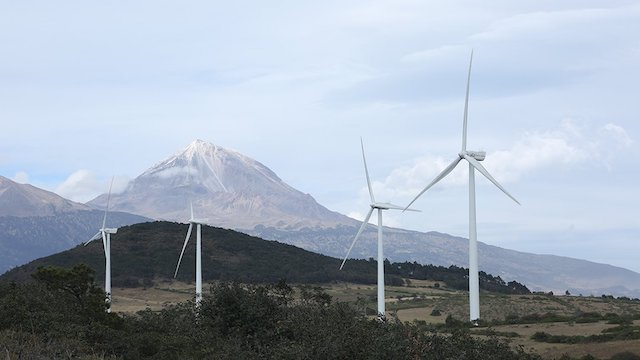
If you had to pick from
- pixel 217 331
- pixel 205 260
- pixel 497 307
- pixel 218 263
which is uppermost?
pixel 205 260

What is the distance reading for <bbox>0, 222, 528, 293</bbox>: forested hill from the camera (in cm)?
14688

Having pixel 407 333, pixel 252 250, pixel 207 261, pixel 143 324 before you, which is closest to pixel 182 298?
pixel 207 261

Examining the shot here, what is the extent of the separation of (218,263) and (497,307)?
76.3 metres

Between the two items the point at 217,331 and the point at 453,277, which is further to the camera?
the point at 453,277

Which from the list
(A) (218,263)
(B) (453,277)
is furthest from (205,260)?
(B) (453,277)

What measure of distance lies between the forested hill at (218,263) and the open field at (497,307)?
6.59 meters

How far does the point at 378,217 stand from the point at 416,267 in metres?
113

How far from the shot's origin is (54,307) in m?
44.8

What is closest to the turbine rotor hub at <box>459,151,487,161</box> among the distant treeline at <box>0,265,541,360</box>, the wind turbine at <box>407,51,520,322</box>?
the wind turbine at <box>407,51,520,322</box>

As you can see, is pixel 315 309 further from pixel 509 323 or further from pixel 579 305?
pixel 579 305

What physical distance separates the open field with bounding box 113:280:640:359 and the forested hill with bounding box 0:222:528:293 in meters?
6.59

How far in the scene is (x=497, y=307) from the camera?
90625 mm

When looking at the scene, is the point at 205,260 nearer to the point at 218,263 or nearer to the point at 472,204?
the point at 218,263

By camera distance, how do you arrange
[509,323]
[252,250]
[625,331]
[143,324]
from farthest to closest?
[252,250] → [509,323] → [625,331] → [143,324]
